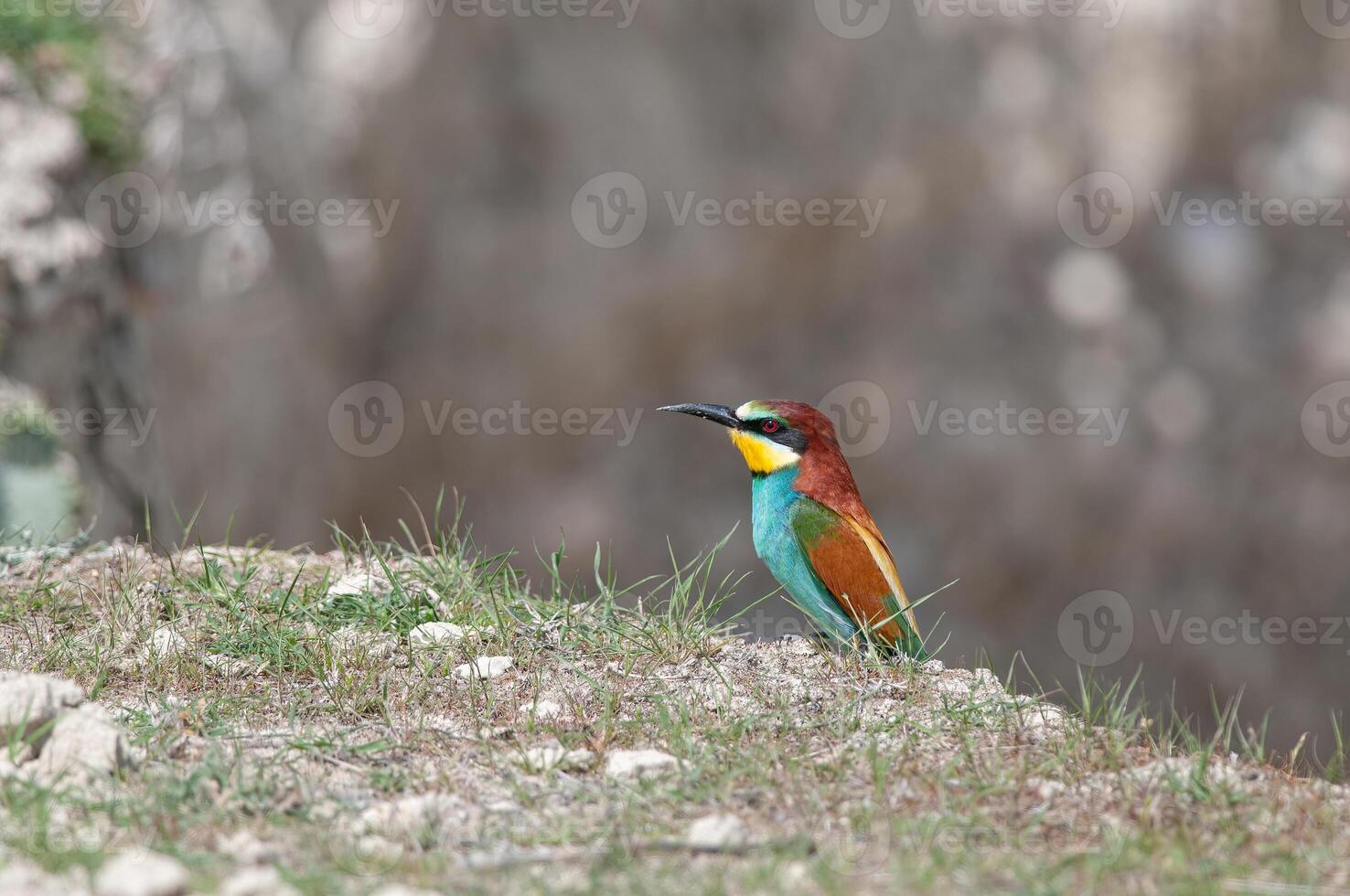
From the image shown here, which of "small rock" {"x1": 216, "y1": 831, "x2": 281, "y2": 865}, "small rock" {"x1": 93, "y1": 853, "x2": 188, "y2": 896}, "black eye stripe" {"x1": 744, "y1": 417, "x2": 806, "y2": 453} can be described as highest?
"black eye stripe" {"x1": 744, "y1": 417, "x2": 806, "y2": 453}

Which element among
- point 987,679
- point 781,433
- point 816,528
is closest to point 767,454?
point 781,433

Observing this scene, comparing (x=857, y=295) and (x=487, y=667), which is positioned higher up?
(x=857, y=295)

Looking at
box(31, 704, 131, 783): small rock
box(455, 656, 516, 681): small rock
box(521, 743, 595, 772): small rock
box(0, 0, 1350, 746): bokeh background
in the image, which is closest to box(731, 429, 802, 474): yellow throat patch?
box(455, 656, 516, 681): small rock

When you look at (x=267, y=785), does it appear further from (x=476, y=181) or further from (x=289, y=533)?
(x=476, y=181)

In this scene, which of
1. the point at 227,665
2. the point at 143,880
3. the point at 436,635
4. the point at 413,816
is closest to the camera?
the point at 143,880

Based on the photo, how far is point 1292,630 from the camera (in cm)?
984

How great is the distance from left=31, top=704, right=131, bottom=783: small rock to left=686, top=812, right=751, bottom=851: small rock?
101 centimetres

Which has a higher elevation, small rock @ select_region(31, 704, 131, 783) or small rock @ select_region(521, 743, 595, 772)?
small rock @ select_region(31, 704, 131, 783)

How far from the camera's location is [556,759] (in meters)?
2.62

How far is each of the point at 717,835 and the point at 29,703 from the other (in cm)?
120

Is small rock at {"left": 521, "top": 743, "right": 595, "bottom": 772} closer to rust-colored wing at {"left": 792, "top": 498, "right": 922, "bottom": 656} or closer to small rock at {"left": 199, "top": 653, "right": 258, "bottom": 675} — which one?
small rock at {"left": 199, "top": 653, "right": 258, "bottom": 675}

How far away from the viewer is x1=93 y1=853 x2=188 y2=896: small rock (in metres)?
1.93

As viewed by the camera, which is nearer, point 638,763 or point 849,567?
point 638,763

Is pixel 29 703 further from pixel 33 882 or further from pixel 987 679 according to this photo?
pixel 987 679
